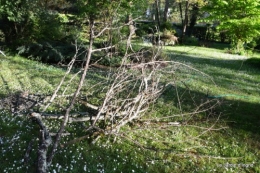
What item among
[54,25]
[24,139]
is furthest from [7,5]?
[24,139]

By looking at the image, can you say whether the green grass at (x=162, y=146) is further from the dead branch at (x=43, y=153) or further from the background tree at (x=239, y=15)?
the background tree at (x=239, y=15)

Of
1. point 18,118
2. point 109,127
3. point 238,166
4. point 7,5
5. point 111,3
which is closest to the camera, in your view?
point 238,166

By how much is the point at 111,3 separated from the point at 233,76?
6928 mm

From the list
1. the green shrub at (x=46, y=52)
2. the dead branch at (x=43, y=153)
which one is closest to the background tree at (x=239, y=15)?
the green shrub at (x=46, y=52)

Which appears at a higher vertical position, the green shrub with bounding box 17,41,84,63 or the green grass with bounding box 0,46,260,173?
the green shrub with bounding box 17,41,84,63

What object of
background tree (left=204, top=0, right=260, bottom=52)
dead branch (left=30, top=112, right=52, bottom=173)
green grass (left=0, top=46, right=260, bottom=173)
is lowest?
green grass (left=0, top=46, right=260, bottom=173)

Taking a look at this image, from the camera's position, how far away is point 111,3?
14.4 meters

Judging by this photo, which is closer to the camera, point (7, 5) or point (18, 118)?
point (18, 118)

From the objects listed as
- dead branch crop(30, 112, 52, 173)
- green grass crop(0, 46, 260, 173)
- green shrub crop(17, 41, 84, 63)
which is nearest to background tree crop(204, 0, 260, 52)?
green grass crop(0, 46, 260, 173)

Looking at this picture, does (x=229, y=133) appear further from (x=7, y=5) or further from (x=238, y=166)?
(x=7, y=5)

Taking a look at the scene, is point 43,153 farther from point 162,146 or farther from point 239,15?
point 239,15

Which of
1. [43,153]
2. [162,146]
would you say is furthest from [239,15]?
[43,153]

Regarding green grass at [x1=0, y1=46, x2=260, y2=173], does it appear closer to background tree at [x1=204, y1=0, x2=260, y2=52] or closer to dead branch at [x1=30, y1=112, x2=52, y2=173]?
dead branch at [x1=30, y1=112, x2=52, y2=173]

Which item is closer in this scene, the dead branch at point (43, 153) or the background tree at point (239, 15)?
the dead branch at point (43, 153)
